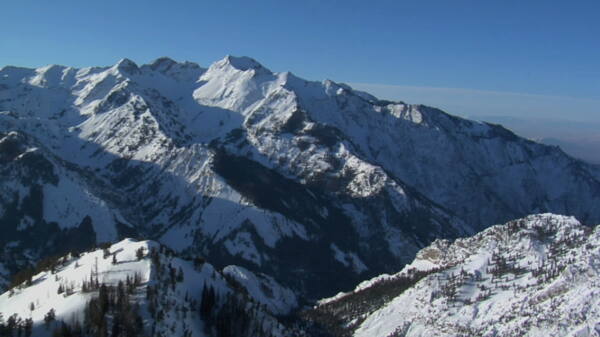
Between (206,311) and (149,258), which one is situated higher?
(149,258)

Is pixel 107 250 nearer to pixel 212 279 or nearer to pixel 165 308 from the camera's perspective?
pixel 212 279

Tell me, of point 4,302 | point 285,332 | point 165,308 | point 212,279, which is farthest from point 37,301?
point 285,332

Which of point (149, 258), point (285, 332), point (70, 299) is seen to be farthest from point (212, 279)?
point (70, 299)

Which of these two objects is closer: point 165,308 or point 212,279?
point 165,308

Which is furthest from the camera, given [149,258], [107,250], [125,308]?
[107,250]

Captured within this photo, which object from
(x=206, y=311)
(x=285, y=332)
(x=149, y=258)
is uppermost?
(x=149, y=258)

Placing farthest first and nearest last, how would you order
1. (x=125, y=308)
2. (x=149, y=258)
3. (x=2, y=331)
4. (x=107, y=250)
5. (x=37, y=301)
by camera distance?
(x=107, y=250) < (x=149, y=258) < (x=37, y=301) < (x=125, y=308) < (x=2, y=331)
